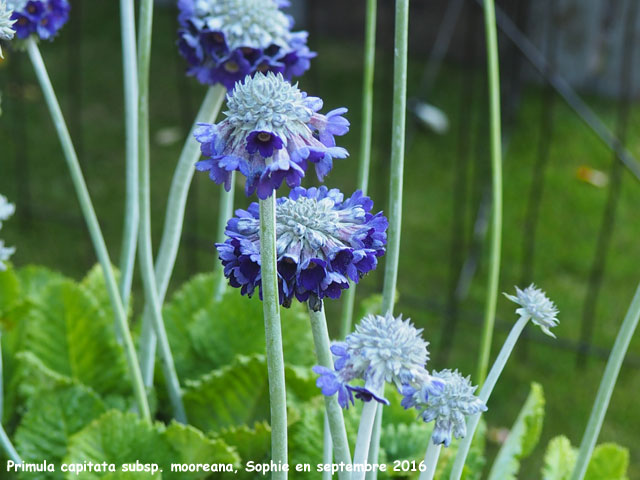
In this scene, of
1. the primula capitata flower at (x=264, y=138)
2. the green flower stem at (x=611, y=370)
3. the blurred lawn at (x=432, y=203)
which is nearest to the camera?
the primula capitata flower at (x=264, y=138)

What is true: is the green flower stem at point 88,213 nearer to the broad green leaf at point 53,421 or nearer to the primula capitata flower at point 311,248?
the broad green leaf at point 53,421

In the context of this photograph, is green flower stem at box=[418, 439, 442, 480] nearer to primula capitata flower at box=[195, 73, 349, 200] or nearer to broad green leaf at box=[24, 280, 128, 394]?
primula capitata flower at box=[195, 73, 349, 200]

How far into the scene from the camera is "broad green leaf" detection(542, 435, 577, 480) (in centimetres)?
83

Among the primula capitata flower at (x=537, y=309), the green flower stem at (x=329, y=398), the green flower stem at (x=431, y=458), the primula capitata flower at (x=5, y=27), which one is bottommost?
the green flower stem at (x=431, y=458)

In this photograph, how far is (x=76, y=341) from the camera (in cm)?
98

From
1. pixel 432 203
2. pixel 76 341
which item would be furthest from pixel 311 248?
pixel 432 203

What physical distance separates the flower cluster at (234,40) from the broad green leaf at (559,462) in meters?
0.49

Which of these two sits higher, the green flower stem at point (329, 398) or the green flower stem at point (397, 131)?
the green flower stem at point (397, 131)

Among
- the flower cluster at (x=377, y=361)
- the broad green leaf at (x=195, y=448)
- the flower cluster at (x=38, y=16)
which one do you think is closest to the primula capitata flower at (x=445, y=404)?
the flower cluster at (x=377, y=361)

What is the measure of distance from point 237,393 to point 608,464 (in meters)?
0.42

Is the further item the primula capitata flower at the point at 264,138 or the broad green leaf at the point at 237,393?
the broad green leaf at the point at 237,393

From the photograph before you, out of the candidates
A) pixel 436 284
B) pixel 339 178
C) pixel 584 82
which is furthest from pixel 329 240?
pixel 584 82

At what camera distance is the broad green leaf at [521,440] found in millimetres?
838

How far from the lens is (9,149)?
3221 millimetres
